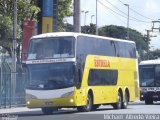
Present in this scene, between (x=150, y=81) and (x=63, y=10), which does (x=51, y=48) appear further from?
(x=63, y=10)

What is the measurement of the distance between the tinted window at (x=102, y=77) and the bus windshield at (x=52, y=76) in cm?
212

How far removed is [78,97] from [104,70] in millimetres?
4039

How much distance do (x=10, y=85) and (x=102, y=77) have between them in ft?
20.8

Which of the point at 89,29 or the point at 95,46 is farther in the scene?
the point at 89,29

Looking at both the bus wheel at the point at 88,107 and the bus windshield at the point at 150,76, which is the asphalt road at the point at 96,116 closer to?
the bus wheel at the point at 88,107

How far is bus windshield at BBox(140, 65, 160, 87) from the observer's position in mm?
43031

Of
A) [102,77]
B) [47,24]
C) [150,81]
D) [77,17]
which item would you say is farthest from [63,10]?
[102,77]

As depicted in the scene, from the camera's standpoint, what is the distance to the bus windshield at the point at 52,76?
29.8 meters

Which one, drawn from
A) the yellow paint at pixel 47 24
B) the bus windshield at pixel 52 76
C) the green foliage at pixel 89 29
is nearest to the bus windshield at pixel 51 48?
the bus windshield at pixel 52 76

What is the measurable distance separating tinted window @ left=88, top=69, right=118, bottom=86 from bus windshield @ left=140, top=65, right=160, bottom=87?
830 centimetres

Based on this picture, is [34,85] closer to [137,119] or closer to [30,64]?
[30,64]

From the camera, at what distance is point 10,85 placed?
→ 3675cm

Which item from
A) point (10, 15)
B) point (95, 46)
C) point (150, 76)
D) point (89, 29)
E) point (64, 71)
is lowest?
point (150, 76)

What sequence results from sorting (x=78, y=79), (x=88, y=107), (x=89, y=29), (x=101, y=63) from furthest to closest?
(x=89, y=29)
(x=101, y=63)
(x=88, y=107)
(x=78, y=79)
